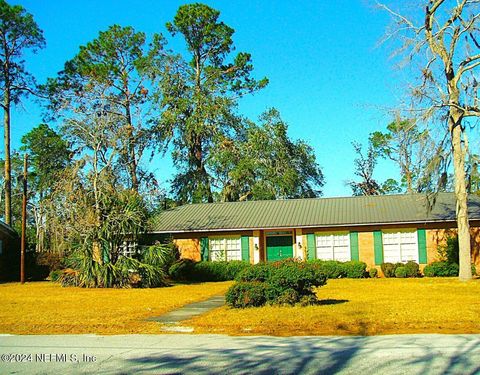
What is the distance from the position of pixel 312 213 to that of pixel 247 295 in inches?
617

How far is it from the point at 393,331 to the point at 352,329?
2.60 ft

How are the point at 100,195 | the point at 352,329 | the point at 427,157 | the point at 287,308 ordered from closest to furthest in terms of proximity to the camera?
1. the point at 352,329
2. the point at 287,308
3. the point at 427,157
4. the point at 100,195

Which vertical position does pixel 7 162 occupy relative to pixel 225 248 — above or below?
above

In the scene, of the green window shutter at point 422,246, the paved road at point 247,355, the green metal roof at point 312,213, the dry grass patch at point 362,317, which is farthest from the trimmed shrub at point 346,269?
the paved road at point 247,355

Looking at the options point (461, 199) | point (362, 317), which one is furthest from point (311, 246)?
point (362, 317)

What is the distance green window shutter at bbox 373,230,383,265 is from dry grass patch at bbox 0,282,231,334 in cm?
823

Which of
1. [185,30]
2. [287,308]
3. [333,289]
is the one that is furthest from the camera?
[185,30]

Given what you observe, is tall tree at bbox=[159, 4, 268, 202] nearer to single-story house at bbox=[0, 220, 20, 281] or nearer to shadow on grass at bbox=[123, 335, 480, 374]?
single-story house at bbox=[0, 220, 20, 281]

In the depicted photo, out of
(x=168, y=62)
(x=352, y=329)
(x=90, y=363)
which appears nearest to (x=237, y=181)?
(x=168, y=62)

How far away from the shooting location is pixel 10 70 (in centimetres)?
3838

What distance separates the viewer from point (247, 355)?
822 centimetres

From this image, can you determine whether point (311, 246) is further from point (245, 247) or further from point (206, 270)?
point (206, 270)

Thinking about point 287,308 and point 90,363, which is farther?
point 287,308

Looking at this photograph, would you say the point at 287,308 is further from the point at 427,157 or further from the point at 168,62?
the point at 168,62
